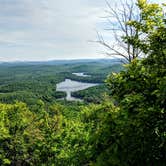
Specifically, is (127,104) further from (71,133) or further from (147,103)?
(71,133)

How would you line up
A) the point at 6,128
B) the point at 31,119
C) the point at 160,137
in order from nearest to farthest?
the point at 160,137 → the point at 6,128 → the point at 31,119

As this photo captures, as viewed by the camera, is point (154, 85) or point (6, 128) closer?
point (154, 85)

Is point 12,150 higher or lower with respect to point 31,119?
lower

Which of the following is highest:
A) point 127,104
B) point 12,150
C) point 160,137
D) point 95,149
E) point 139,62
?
point 139,62

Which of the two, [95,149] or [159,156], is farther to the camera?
[95,149]

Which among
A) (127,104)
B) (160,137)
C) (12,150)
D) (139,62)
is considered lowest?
(12,150)

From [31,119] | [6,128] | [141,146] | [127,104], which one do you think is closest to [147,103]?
[127,104]

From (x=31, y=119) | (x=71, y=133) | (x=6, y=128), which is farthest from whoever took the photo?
(x=31, y=119)

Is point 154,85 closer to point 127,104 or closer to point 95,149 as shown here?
point 127,104

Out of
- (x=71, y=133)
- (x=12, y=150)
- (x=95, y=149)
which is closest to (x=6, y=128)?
(x=12, y=150)
